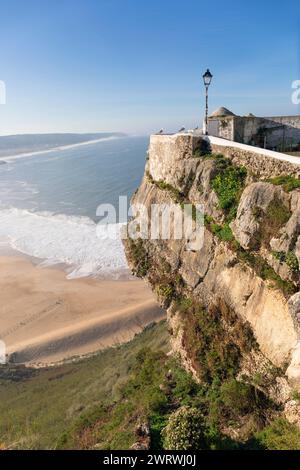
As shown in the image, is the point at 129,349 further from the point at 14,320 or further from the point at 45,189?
the point at 45,189

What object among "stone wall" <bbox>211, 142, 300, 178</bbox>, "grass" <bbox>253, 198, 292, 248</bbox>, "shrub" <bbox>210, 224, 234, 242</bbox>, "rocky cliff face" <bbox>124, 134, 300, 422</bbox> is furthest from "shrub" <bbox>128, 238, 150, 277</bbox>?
"grass" <bbox>253, 198, 292, 248</bbox>

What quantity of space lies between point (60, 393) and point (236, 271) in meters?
12.9

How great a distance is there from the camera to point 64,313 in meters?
29.4

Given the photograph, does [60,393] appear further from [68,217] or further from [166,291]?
[68,217]

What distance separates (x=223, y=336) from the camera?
556 inches

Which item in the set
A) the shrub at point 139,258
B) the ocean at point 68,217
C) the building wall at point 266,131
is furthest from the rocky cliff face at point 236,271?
the ocean at point 68,217

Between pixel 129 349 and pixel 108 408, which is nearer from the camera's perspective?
pixel 108 408

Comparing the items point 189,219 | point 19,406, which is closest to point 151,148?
point 189,219

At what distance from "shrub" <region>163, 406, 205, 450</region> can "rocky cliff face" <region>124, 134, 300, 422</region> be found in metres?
3.18

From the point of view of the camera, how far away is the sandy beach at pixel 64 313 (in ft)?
83.1

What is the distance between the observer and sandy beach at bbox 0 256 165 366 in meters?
25.3

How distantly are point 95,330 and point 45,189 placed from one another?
53732 mm

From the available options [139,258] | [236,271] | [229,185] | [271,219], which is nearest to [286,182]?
[271,219]

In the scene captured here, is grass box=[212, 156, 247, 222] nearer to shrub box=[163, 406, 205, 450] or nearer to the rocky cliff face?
the rocky cliff face
